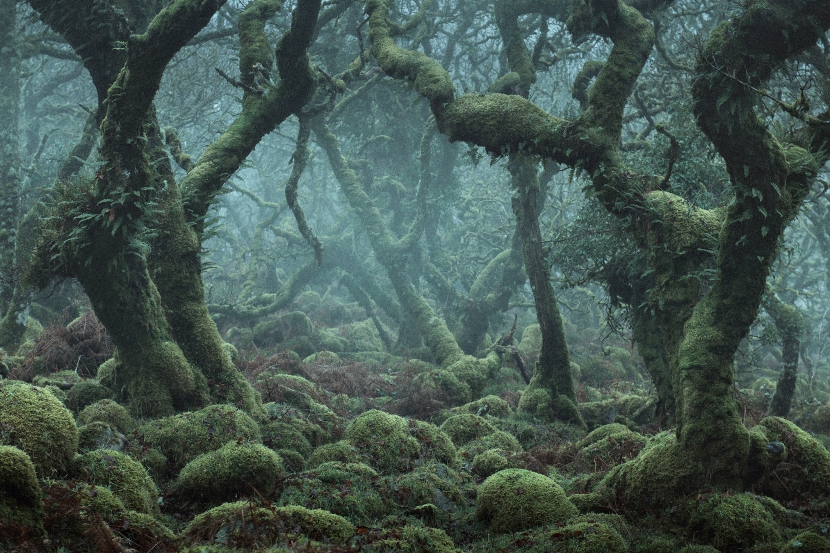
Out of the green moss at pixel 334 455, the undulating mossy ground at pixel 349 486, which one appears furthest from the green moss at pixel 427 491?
the green moss at pixel 334 455

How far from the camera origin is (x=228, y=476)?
6.13 metres

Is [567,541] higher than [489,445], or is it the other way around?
[489,445]

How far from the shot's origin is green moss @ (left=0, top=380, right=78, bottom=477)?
530 centimetres

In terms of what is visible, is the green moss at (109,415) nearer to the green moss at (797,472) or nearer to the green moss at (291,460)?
the green moss at (291,460)

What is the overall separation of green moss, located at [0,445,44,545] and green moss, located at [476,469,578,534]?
398 cm

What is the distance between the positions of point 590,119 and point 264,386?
284 inches

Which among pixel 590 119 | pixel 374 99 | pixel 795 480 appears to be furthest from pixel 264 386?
pixel 374 99

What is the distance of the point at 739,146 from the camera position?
662 cm

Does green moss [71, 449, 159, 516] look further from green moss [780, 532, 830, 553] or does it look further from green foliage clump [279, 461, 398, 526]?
green moss [780, 532, 830, 553]

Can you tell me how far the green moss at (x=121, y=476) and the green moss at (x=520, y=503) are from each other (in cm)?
324

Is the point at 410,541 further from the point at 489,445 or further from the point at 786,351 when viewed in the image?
the point at 786,351

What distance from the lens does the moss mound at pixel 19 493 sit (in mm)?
3939

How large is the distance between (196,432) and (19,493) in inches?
133

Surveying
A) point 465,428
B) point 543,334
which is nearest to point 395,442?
point 465,428
